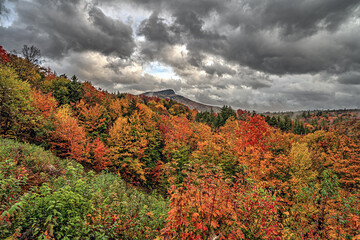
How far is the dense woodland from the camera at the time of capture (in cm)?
554

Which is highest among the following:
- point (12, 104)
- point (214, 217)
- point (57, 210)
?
point (12, 104)

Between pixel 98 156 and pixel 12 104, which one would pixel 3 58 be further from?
pixel 98 156

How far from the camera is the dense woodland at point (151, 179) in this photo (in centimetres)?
Answer: 554

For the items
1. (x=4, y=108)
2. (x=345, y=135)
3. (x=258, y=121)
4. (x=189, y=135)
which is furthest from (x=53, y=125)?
(x=345, y=135)

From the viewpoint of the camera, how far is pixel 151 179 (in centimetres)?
3453

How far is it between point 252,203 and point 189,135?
29990 millimetres

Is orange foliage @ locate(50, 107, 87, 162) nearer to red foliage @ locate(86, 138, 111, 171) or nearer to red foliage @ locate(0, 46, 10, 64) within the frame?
red foliage @ locate(86, 138, 111, 171)

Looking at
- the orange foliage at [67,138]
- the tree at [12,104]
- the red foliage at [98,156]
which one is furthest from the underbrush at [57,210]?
the red foliage at [98,156]

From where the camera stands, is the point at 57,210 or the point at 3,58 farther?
the point at 3,58

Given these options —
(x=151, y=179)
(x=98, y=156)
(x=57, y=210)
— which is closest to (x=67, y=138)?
(x=98, y=156)

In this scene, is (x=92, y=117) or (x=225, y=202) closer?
(x=225, y=202)

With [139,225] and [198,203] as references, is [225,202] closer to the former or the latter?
[198,203]

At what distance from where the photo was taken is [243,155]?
1944 centimetres

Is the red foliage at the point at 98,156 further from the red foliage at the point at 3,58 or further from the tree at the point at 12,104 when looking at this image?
the red foliage at the point at 3,58
